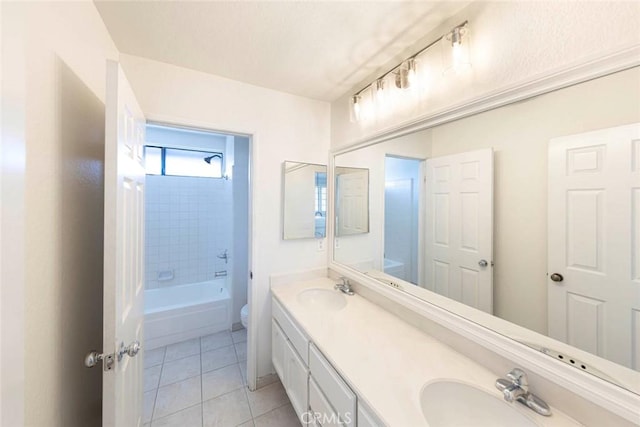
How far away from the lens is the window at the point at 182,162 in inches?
128

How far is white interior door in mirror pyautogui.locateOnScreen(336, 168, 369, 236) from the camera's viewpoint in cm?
187

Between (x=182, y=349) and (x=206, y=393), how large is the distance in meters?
0.76

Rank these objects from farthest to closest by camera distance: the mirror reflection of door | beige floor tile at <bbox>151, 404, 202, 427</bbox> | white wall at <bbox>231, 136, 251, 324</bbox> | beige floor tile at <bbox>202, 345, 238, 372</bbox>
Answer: white wall at <bbox>231, 136, 251, 324</bbox>, beige floor tile at <bbox>202, 345, 238, 372</bbox>, beige floor tile at <bbox>151, 404, 202, 427</bbox>, the mirror reflection of door

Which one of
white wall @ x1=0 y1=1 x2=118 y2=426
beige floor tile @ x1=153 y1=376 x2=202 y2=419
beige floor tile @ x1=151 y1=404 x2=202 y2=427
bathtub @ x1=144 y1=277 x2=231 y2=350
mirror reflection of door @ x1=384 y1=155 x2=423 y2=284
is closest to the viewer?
white wall @ x1=0 y1=1 x2=118 y2=426

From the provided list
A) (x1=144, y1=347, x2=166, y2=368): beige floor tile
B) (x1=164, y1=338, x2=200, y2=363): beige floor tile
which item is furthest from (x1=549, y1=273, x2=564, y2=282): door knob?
(x1=144, y1=347, x2=166, y2=368): beige floor tile

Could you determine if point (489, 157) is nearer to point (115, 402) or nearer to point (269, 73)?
point (269, 73)

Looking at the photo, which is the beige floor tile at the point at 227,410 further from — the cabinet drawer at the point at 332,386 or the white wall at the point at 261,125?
the cabinet drawer at the point at 332,386

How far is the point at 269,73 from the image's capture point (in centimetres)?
167

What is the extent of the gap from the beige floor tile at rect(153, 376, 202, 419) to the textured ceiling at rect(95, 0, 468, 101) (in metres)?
2.36

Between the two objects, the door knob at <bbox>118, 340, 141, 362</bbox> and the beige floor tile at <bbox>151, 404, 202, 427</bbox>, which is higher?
the door knob at <bbox>118, 340, 141, 362</bbox>

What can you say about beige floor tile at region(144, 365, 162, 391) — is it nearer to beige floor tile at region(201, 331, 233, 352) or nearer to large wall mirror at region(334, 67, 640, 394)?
beige floor tile at region(201, 331, 233, 352)

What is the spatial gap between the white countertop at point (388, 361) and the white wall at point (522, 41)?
1136mm

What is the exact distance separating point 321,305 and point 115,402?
125 centimetres

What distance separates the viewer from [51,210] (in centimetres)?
78
